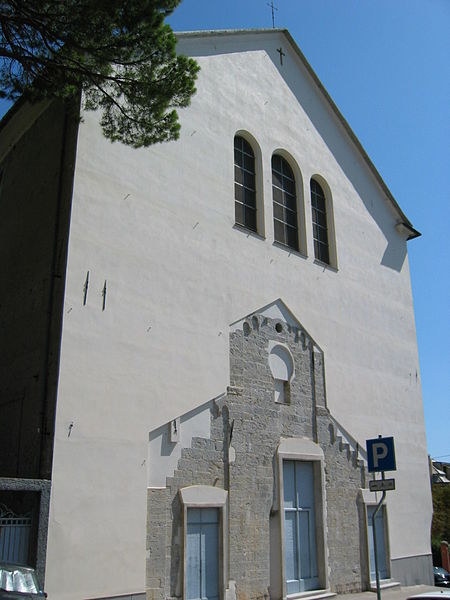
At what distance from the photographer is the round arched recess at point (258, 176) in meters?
Answer: 14.3

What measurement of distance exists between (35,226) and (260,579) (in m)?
7.74

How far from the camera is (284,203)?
1544cm

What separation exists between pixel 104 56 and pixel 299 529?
31.5 feet

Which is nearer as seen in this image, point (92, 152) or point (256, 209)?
point (92, 152)

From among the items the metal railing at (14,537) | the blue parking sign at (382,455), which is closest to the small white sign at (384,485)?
the blue parking sign at (382,455)

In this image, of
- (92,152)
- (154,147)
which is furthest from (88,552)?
(154,147)

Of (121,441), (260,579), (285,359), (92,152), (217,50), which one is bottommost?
(260,579)

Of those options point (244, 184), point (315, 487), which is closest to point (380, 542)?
point (315, 487)

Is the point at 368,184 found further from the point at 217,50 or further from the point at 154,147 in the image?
the point at 154,147

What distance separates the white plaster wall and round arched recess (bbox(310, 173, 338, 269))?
19 centimetres

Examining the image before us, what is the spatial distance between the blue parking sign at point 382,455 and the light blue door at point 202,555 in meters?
3.01

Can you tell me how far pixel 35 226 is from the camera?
11555 mm

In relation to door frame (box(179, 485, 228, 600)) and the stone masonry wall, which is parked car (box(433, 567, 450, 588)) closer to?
the stone masonry wall

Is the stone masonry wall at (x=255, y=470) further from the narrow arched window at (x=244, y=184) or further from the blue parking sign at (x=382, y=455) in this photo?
the blue parking sign at (x=382, y=455)
